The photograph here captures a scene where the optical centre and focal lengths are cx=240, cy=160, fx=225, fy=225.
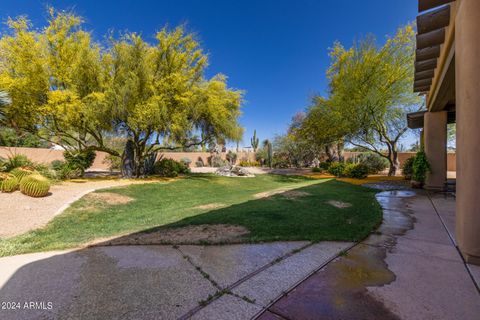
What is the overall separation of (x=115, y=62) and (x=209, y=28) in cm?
551

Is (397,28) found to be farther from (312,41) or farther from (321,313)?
(321,313)

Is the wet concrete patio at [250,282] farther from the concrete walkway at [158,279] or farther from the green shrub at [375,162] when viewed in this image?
A: the green shrub at [375,162]

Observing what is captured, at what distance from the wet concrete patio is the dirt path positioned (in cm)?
212

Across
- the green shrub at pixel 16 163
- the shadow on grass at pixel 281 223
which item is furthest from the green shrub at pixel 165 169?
the shadow on grass at pixel 281 223

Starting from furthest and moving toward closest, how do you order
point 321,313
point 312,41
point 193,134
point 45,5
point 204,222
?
point 312,41
point 193,134
point 45,5
point 204,222
point 321,313

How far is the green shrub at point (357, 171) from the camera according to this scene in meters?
13.2

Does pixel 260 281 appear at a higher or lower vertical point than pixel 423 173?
lower

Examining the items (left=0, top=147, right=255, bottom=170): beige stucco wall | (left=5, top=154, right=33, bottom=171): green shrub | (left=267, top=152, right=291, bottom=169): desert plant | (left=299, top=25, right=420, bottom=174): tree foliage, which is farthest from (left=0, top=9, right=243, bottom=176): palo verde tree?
(left=267, top=152, right=291, bottom=169): desert plant

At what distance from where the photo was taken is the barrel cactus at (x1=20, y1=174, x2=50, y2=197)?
6770 millimetres

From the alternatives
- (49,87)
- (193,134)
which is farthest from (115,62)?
(193,134)

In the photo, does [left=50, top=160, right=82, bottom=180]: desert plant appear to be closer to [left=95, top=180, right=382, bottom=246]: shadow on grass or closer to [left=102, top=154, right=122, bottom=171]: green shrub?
[left=102, top=154, right=122, bottom=171]: green shrub

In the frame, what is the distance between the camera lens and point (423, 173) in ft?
A: 28.4

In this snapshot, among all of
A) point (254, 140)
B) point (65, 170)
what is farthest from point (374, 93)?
point (254, 140)

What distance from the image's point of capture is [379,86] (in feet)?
40.8
